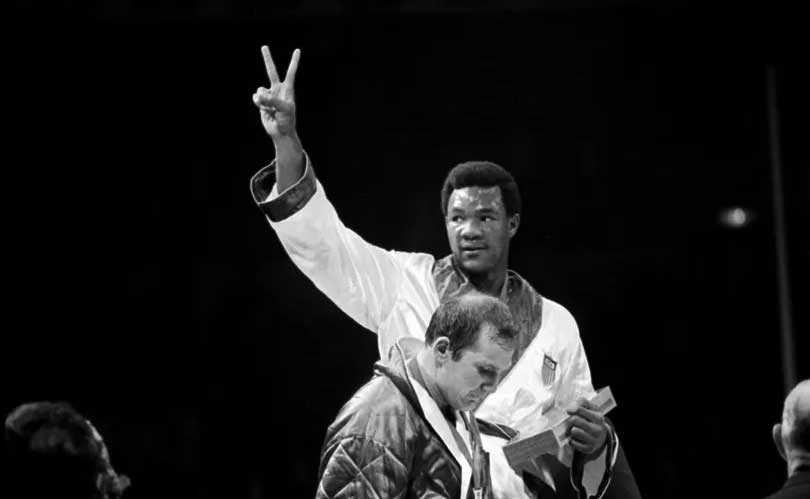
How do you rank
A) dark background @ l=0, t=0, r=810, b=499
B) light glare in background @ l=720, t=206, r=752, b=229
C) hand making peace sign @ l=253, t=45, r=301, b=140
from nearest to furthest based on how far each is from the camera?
hand making peace sign @ l=253, t=45, r=301, b=140 → dark background @ l=0, t=0, r=810, b=499 → light glare in background @ l=720, t=206, r=752, b=229

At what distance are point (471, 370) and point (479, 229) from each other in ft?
2.92

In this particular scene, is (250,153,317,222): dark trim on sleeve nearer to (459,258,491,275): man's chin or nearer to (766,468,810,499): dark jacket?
(459,258,491,275): man's chin

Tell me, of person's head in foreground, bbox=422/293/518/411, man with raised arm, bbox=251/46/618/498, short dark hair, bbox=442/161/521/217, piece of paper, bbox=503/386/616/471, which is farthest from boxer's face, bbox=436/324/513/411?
short dark hair, bbox=442/161/521/217

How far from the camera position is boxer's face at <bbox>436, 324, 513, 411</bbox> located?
7.14 feet

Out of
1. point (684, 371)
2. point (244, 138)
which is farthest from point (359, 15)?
point (684, 371)

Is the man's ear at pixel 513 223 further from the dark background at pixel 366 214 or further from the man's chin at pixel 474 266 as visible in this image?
the dark background at pixel 366 214

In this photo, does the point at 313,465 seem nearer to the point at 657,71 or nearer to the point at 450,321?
the point at 657,71

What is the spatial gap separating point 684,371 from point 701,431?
0.93 feet

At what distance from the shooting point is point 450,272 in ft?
10.0

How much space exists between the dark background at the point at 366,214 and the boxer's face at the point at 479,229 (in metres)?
2.14

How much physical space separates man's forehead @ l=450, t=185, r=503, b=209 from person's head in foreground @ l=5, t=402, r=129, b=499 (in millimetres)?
1328

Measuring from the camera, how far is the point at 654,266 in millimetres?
5719

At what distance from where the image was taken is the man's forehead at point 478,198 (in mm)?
3051

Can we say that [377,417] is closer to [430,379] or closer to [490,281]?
[430,379]
